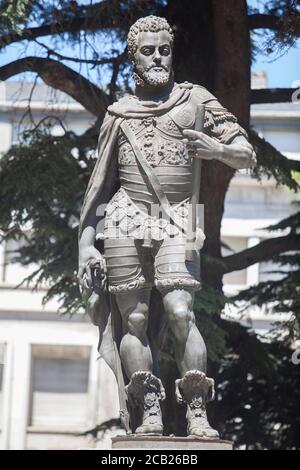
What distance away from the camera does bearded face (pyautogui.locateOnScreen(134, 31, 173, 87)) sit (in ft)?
28.4

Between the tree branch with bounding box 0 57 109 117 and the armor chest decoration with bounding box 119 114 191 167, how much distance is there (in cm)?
640

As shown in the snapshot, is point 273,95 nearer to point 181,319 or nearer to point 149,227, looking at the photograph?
point 149,227

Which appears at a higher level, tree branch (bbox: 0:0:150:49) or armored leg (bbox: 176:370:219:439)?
tree branch (bbox: 0:0:150:49)

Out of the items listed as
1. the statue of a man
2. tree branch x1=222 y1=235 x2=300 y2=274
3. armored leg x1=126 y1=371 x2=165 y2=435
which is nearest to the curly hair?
the statue of a man

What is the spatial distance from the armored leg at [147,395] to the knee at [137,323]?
11.1 inches

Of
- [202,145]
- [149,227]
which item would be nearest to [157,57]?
[202,145]

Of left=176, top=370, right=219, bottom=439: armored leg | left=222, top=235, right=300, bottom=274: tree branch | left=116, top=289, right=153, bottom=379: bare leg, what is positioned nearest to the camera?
left=176, top=370, right=219, bottom=439: armored leg

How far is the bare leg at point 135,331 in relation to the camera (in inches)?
335

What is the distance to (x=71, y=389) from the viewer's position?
32938mm

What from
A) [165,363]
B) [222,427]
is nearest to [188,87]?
[165,363]

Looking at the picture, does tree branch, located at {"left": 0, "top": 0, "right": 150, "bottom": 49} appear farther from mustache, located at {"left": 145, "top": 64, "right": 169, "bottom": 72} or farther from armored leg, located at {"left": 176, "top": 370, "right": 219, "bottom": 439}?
armored leg, located at {"left": 176, "top": 370, "right": 219, "bottom": 439}

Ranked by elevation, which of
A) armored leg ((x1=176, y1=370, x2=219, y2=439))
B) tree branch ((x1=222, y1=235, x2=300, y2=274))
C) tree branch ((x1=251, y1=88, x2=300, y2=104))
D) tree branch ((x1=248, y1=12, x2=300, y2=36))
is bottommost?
armored leg ((x1=176, y1=370, x2=219, y2=439))

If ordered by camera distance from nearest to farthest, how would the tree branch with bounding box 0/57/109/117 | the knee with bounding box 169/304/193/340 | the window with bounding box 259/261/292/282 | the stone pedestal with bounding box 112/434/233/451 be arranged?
the stone pedestal with bounding box 112/434/233/451, the knee with bounding box 169/304/193/340, the tree branch with bounding box 0/57/109/117, the window with bounding box 259/261/292/282

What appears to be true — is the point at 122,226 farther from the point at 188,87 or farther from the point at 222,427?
the point at 222,427
